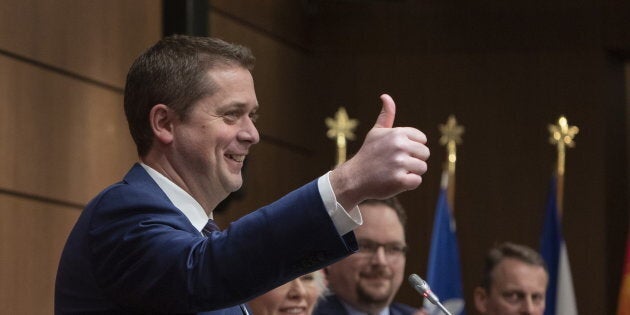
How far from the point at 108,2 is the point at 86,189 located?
100 centimetres

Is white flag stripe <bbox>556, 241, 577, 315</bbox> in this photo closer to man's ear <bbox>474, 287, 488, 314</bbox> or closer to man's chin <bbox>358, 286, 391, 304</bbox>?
man's ear <bbox>474, 287, 488, 314</bbox>

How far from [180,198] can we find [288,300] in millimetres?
1789

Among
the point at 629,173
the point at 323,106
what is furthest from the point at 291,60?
the point at 629,173

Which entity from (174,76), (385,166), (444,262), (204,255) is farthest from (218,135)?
(444,262)

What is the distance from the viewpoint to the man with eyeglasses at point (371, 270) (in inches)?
177

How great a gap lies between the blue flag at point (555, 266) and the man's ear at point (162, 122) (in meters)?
4.98

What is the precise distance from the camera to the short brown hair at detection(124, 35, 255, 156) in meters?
2.20

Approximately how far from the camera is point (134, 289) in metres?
1.94

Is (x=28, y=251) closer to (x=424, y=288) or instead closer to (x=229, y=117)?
(x=424, y=288)

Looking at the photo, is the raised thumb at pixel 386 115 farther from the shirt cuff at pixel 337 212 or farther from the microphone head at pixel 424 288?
the microphone head at pixel 424 288

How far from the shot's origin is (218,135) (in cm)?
216

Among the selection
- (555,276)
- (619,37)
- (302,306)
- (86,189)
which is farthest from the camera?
(619,37)

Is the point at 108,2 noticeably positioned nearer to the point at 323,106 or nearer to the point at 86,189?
the point at 86,189

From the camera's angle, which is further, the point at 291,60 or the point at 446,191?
the point at 291,60
